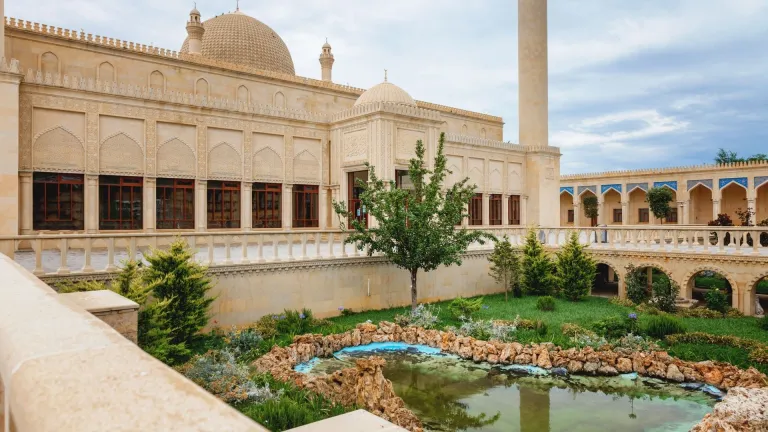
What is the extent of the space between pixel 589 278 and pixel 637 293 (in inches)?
59.2

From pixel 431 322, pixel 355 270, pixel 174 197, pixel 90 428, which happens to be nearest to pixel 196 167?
pixel 174 197

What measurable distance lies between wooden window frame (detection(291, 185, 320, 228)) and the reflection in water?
8844 millimetres

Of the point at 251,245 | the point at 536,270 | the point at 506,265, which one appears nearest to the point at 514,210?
the point at 536,270

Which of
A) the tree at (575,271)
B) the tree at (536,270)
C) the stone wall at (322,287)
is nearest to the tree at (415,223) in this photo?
the stone wall at (322,287)

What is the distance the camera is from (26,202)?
547 inches

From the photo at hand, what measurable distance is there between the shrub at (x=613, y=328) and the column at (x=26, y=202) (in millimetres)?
15059

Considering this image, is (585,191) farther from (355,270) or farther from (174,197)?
(174,197)

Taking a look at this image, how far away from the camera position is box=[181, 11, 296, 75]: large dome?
25406 millimetres

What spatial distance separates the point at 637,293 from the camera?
54.9 feet

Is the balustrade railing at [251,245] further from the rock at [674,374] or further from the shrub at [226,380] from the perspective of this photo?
the rock at [674,374]

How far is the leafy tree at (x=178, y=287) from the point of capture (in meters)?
10.5

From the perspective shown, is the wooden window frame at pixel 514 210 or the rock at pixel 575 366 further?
the wooden window frame at pixel 514 210

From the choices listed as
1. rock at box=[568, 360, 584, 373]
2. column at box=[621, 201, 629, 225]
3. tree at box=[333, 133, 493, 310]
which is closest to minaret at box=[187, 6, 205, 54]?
tree at box=[333, 133, 493, 310]

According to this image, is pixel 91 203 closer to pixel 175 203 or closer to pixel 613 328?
pixel 175 203
